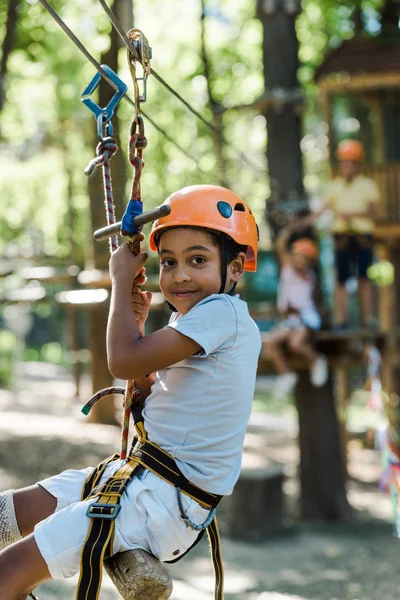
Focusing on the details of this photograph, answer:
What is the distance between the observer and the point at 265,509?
28.5ft

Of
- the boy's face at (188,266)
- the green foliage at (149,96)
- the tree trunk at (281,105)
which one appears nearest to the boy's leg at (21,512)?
the boy's face at (188,266)

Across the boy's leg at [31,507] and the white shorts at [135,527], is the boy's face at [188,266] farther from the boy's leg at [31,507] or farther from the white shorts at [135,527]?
the boy's leg at [31,507]

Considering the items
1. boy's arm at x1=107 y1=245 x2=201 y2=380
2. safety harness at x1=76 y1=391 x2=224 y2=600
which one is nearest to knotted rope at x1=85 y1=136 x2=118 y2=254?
boy's arm at x1=107 y1=245 x2=201 y2=380

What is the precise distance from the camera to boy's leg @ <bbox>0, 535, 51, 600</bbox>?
2312mm

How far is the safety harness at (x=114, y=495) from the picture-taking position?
235 centimetres

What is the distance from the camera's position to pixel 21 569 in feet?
7.68

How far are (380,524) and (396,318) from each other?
5.35m

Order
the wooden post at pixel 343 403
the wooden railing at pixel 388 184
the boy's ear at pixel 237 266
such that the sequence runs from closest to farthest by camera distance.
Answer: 1. the boy's ear at pixel 237 266
2. the wooden post at pixel 343 403
3. the wooden railing at pixel 388 184

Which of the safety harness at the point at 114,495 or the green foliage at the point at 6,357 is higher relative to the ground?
the safety harness at the point at 114,495

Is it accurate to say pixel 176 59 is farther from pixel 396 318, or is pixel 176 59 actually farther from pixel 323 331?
pixel 323 331

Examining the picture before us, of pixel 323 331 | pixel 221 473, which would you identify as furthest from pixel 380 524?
pixel 221 473

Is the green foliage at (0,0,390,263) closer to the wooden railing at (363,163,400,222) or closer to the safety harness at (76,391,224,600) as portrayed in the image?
the wooden railing at (363,163,400,222)

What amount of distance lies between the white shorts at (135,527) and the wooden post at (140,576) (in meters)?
0.03

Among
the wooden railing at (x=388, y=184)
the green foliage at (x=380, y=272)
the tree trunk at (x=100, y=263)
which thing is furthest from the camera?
the green foliage at (x=380, y=272)
